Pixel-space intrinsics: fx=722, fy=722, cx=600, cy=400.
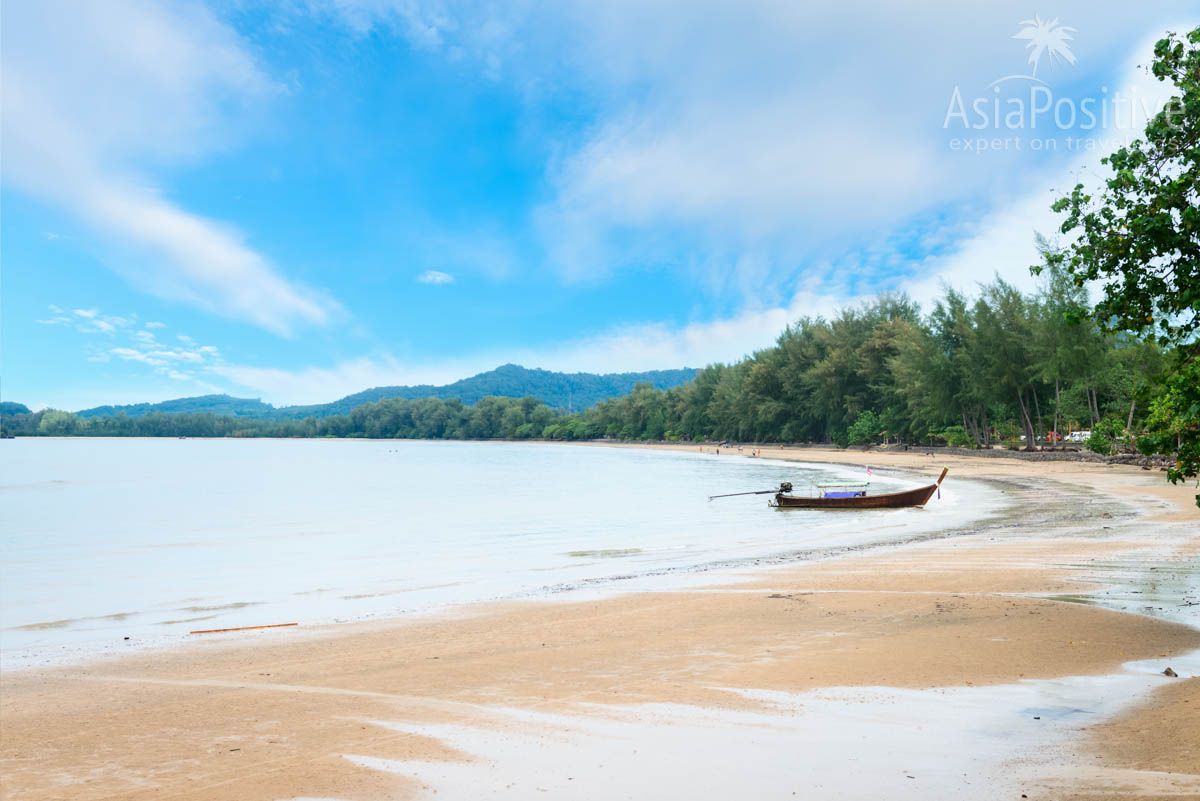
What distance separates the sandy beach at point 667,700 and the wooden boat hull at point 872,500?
41.5ft

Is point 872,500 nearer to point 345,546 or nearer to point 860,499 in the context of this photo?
point 860,499

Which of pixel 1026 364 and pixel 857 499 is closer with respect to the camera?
pixel 857 499

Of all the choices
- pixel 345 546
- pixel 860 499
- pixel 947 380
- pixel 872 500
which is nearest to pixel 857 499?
pixel 860 499

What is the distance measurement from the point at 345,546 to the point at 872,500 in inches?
671

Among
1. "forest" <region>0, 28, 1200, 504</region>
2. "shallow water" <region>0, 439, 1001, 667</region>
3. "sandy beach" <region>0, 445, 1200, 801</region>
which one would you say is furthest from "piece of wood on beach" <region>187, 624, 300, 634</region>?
"forest" <region>0, 28, 1200, 504</region>

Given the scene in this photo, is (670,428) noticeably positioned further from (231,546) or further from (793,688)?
(793,688)

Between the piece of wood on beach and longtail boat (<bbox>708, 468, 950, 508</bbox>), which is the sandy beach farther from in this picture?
longtail boat (<bbox>708, 468, 950, 508</bbox>)

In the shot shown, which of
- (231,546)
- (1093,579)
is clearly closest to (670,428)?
(231,546)

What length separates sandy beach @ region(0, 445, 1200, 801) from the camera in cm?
474

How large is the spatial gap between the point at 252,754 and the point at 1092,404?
153ft

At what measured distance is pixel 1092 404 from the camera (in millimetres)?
40719

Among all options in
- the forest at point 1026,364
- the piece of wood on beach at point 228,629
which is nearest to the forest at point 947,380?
the forest at point 1026,364

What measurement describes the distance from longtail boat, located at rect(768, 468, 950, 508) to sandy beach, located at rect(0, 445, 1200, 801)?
12.7 metres

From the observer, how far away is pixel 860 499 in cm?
2484
